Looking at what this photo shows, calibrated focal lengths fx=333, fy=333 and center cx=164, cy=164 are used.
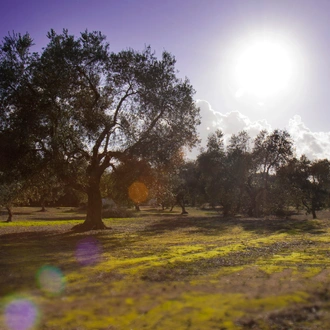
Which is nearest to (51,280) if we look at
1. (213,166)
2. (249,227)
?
(249,227)

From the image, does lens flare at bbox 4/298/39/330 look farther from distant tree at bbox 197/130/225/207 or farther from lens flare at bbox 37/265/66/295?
distant tree at bbox 197/130/225/207

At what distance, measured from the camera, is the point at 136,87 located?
79.5 feet

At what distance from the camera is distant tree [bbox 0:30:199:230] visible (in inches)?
792

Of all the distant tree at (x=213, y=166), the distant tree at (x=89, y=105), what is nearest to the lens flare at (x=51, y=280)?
the distant tree at (x=89, y=105)

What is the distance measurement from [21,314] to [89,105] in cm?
1866

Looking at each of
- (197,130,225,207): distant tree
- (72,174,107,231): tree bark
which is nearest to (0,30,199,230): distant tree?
(72,174,107,231): tree bark

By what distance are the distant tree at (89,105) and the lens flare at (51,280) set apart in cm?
1060

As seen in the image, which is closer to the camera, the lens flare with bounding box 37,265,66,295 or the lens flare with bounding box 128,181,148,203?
the lens flare with bounding box 37,265,66,295

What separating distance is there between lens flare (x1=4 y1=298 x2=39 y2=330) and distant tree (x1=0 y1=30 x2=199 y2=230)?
532 inches

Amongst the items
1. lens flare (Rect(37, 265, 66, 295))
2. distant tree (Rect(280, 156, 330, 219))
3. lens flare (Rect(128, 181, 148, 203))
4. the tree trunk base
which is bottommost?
the tree trunk base

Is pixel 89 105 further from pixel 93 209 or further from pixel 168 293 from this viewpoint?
pixel 168 293

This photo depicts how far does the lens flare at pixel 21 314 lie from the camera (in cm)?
566

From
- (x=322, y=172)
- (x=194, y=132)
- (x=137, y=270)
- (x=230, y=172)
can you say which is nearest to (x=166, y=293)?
(x=137, y=270)

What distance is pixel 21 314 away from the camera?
611cm
